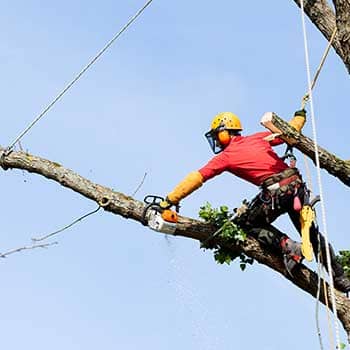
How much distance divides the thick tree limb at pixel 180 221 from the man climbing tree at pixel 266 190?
0.09 metres

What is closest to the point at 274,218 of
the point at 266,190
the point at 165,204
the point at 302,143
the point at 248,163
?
the point at 266,190

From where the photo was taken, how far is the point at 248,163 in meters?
6.07

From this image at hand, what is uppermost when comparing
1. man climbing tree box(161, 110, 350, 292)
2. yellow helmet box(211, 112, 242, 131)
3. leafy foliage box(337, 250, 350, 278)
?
yellow helmet box(211, 112, 242, 131)

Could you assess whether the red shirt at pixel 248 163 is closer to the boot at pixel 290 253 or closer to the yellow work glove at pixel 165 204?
the yellow work glove at pixel 165 204

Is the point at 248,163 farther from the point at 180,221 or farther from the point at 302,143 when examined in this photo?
the point at 180,221

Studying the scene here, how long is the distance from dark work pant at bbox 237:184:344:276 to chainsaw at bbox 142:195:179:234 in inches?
17.7

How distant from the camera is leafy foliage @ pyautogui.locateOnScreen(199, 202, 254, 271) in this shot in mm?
6004

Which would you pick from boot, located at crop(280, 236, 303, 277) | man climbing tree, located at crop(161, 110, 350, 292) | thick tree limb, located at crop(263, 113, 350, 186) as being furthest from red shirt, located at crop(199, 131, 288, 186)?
boot, located at crop(280, 236, 303, 277)

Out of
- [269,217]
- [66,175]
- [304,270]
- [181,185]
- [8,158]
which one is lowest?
[304,270]

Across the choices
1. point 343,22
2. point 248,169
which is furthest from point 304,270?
point 343,22

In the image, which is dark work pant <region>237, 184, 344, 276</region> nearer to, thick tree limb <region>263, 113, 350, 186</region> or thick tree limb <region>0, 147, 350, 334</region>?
thick tree limb <region>0, 147, 350, 334</region>

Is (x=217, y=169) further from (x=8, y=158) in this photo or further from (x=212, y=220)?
(x=8, y=158)

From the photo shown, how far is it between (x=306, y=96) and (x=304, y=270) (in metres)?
1.24

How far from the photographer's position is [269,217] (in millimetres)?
6102
